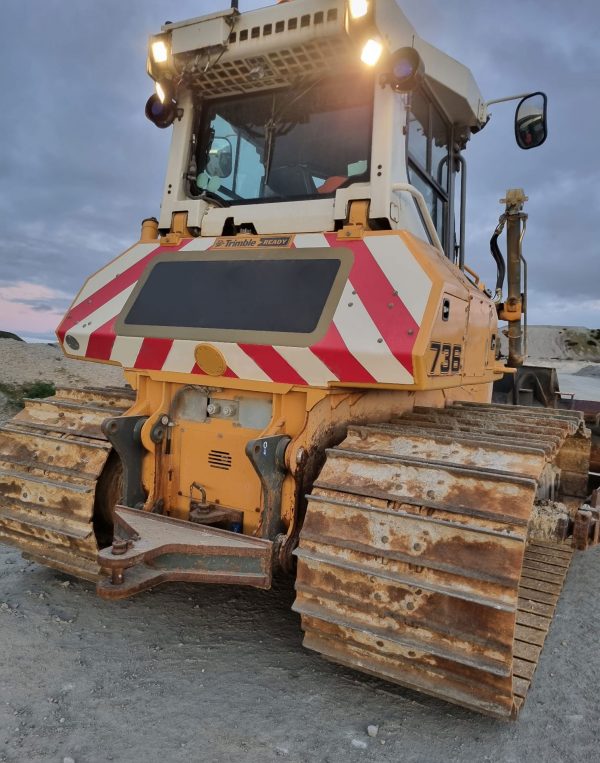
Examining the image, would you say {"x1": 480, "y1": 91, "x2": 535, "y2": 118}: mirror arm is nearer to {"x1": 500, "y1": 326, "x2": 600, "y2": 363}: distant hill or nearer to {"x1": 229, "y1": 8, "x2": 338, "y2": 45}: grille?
{"x1": 229, "y1": 8, "x2": 338, "y2": 45}: grille

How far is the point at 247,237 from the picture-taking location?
128 inches

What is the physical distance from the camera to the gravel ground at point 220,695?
2154 mm

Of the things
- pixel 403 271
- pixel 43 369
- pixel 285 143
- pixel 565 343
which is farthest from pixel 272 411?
pixel 565 343

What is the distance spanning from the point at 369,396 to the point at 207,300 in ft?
3.30

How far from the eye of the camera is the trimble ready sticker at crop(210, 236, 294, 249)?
309cm

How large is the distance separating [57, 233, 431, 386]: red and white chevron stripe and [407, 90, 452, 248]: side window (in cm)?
91

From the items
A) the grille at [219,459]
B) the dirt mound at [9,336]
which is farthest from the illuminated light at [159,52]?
the dirt mound at [9,336]

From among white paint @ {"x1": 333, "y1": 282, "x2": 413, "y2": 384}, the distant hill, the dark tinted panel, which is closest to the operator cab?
the dark tinted panel

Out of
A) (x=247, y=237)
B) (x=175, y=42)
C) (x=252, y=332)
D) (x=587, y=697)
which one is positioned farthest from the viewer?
(x=175, y=42)

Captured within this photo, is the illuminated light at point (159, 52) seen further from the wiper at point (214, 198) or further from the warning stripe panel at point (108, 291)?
the warning stripe panel at point (108, 291)

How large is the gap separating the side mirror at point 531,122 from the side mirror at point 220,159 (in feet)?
6.15

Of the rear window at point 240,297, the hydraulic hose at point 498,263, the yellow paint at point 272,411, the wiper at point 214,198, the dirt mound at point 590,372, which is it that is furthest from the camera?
the dirt mound at point 590,372

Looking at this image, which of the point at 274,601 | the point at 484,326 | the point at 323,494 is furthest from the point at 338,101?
the point at 274,601

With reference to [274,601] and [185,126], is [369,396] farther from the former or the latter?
[185,126]
